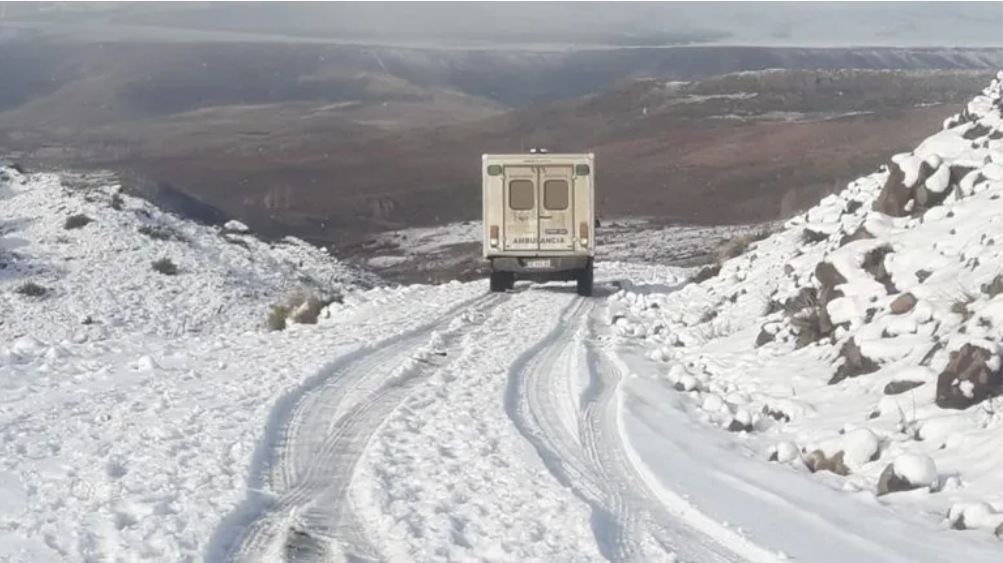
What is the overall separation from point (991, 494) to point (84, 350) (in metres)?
9.54

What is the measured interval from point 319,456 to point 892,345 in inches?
168

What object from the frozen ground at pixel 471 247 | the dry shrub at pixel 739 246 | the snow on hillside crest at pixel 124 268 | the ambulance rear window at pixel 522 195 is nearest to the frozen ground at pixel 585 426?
the dry shrub at pixel 739 246

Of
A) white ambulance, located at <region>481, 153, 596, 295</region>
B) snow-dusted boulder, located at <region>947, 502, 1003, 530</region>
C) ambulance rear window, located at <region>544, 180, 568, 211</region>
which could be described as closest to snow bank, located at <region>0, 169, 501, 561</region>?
white ambulance, located at <region>481, 153, 596, 295</region>

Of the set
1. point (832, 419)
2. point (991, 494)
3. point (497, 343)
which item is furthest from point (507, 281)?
point (991, 494)

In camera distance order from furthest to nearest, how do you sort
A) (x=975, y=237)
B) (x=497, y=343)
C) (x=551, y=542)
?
(x=497, y=343) < (x=975, y=237) < (x=551, y=542)

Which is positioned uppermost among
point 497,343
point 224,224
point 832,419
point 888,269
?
point 888,269

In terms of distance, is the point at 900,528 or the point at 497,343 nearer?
the point at 900,528

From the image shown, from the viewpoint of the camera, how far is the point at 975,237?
9734 mm

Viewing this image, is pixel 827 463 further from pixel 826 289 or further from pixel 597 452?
pixel 826 289

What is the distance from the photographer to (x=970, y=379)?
745cm

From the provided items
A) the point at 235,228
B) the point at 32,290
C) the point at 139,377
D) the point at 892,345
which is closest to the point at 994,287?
the point at 892,345

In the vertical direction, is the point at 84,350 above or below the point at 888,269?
below

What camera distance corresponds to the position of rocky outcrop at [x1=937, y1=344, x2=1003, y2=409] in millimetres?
7406

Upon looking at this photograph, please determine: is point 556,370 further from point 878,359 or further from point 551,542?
point 551,542
